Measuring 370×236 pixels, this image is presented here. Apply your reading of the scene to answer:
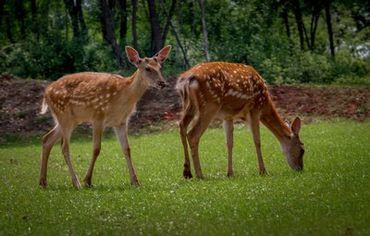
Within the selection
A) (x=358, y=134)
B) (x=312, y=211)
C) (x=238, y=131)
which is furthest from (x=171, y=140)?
(x=312, y=211)

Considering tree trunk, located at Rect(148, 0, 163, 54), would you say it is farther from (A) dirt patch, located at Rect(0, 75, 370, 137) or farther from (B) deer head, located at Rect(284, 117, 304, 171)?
(B) deer head, located at Rect(284, 117, 304, 171)

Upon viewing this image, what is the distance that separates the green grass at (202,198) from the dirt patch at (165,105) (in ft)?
23.7

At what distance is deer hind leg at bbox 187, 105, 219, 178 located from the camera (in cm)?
1405

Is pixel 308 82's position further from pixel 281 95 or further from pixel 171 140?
Answer: pixel 171 140

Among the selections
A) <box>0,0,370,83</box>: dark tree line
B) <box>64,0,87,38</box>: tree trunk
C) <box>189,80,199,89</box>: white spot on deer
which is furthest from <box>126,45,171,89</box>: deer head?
<box>64,0,87,38</box>: tree trunk

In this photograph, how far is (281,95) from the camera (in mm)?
27562

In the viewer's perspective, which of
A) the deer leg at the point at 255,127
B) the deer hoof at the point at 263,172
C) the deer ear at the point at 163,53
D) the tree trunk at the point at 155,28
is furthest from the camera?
the tree trunk at the point at 155,28

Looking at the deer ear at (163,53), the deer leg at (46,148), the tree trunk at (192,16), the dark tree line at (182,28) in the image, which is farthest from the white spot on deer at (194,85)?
the tree trunk at (192,16)

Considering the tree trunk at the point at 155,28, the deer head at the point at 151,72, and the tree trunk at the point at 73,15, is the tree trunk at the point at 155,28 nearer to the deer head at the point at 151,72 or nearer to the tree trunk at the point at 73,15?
the tree trunk at the point at 73,15

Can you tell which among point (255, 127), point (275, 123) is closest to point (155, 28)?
point (275, 123)

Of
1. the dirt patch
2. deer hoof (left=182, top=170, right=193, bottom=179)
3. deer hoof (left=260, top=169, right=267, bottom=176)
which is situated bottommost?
the dirt patch

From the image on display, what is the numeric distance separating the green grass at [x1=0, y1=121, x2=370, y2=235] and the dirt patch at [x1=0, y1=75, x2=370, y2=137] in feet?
23.7

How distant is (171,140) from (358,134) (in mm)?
5206

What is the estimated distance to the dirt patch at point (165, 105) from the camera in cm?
2581
